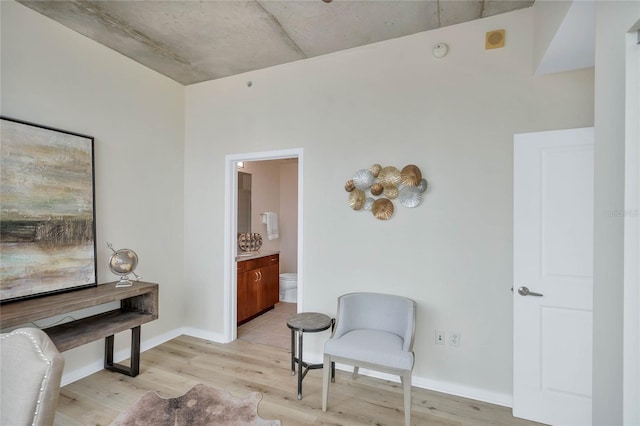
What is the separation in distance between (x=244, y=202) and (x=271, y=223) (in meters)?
0.85

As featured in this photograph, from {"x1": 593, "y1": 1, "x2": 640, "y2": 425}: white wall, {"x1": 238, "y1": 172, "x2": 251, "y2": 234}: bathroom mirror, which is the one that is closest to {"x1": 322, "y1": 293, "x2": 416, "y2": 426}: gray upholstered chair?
{"x1": 593, "y1": 1, "x2": 640, "y2": 425}: white wall

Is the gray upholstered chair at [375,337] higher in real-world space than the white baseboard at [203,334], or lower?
higher

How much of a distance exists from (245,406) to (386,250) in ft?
5.28

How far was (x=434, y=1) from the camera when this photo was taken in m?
2.20

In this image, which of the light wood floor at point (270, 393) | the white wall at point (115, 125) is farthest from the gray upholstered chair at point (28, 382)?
the white wall at point (115, 125)

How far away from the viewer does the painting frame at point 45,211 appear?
2.13 m

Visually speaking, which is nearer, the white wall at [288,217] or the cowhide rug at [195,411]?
the cowhide rug at [195,411]

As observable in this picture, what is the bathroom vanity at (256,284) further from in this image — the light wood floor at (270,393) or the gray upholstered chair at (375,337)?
the gray upholstered chair at (375,337)

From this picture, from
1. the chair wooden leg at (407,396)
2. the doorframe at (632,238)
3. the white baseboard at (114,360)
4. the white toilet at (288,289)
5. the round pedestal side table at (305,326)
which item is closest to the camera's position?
the doorframe at (632,238)

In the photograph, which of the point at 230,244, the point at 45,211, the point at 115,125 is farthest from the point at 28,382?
the point at 115,125

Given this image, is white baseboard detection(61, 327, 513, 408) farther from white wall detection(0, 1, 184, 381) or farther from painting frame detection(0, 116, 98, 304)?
painting frame detection(0, 116, 98, 304)

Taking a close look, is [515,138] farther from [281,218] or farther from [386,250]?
[281,218]

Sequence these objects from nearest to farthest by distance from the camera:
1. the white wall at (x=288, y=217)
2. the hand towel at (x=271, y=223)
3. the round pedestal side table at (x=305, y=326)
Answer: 1. the round pedestal side table at (x=305, y=326)
2. the hand towel at (x=271, y=223)
3. the white wall at (x=288, y=217)

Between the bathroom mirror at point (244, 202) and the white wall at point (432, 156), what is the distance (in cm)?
154
